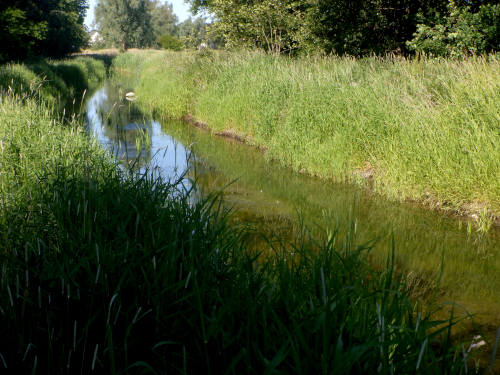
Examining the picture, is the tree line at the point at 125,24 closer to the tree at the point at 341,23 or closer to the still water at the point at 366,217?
the tree at the point at 341,23

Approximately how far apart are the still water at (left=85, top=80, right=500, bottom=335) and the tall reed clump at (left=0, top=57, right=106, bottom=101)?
3437mm

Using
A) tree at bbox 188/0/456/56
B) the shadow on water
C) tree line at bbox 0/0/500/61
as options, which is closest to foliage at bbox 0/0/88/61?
tree line at bbox 0/0/500/61

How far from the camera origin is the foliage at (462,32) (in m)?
12.2

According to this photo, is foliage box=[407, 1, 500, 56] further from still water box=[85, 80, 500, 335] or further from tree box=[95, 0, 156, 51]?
tree box=[95, 0, 156, 51]

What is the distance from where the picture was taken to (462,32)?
42.3 feet

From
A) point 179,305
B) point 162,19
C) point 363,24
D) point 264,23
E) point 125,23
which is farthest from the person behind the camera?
point 162,19

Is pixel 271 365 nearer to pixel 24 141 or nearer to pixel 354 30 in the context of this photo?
pixel 24 141

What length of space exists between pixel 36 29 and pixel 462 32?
64.7 ft

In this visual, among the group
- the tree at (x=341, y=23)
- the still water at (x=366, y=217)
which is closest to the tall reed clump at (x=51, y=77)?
the still water at (x=366, y=217)

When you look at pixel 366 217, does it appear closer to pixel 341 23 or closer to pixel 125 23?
pixel 341 23

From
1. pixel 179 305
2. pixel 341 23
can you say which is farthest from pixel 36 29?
pixel 179 305

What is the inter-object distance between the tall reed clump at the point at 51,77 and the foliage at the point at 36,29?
1.35 m

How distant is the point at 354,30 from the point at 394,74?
8.83 metres

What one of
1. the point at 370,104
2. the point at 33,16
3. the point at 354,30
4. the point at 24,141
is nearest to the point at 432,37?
the point at 354,30
